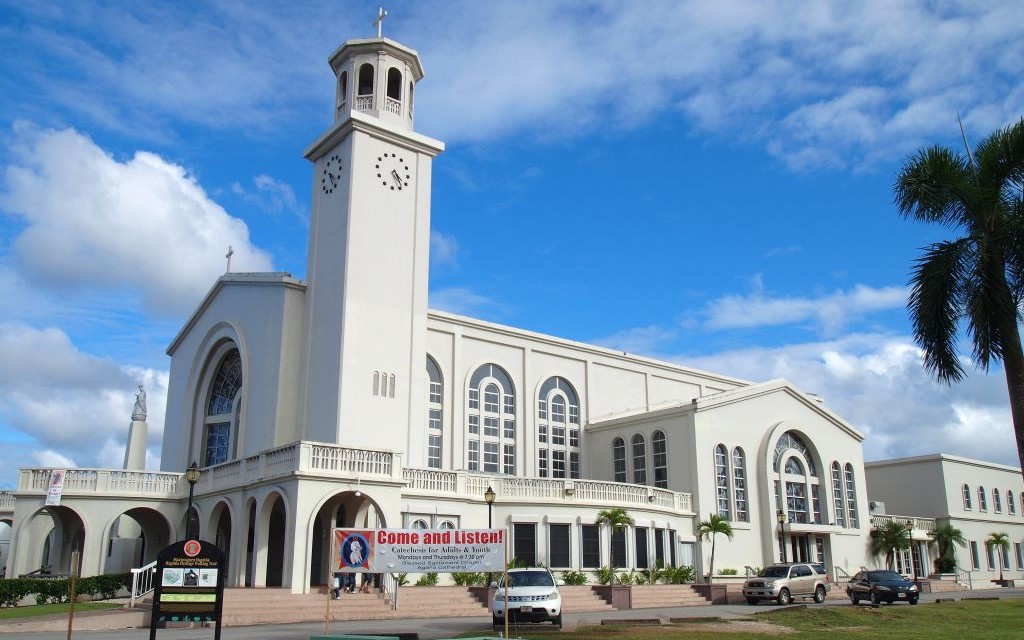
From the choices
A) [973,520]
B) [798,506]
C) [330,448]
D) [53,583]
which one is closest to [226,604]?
[330,448]

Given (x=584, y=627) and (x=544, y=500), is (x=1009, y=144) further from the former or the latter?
(x=544, y=500)

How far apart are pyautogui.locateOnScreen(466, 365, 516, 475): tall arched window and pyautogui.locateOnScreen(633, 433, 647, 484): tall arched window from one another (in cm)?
538

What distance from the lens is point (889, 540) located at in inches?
1646

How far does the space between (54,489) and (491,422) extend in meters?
17.5

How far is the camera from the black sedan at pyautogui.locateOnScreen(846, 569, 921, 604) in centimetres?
2956

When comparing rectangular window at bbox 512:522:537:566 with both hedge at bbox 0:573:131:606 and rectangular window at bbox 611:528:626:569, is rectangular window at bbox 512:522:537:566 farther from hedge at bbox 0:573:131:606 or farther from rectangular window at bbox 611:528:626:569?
hedge at bbox 0:573:131:606

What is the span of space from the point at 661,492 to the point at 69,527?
71.5 ft

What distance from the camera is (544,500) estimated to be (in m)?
31.2

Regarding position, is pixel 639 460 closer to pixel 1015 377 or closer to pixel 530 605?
pixel 530 605

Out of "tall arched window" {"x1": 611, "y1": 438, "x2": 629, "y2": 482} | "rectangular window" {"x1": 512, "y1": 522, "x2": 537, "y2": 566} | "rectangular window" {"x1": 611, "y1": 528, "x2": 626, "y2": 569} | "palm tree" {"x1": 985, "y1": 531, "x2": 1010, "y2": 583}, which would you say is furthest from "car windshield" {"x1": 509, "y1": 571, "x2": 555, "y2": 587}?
"palm tree" {"x1": 985, "y1": 531, "x2": 1010, "y2": 583}

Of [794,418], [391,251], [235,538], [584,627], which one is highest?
[391,251]

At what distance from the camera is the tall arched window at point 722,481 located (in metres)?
37.2

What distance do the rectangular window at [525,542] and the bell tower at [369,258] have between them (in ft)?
14.8

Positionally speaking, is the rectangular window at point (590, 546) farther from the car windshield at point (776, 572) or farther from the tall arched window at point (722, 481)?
the tall arched window at point (722, 481)
